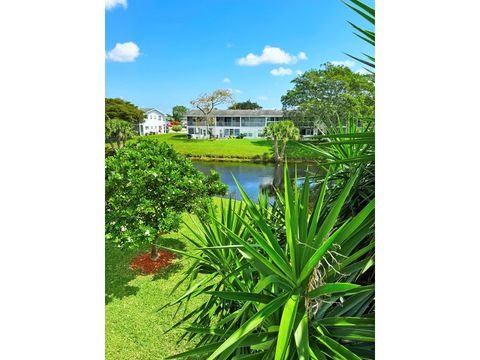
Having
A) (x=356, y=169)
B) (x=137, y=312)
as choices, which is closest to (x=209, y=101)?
(x=137, y=312)

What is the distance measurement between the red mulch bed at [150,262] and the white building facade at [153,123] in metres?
16.7

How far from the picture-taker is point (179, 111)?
20234mm

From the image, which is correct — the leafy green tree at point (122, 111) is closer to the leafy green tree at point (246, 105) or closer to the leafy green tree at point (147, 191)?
the leafy green tree at point (246, 105)

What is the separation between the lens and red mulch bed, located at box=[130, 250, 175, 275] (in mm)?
3559

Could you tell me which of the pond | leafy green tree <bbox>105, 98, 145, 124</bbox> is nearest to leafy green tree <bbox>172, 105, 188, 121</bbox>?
leafy green tree <bbox>105, 98, 145, 124</bbox>

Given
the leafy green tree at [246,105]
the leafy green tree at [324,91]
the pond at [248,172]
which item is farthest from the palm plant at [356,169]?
the leafy green tree at [246,105]

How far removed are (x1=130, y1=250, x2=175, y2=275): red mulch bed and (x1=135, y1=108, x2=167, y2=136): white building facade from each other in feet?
54.8

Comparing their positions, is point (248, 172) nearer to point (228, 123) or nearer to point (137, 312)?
point (137, 312)

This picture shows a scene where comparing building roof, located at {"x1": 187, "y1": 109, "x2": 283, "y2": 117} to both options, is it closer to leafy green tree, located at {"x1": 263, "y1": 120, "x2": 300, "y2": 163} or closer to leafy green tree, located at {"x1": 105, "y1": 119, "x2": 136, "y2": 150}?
leafy green tree, located at {"x1": 263, "y1": 120, "x2": 300, "y2": 163}

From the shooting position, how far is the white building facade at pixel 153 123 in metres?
20.1
